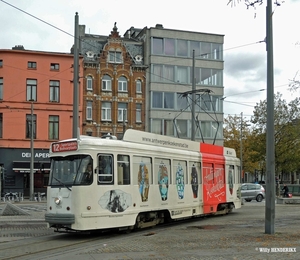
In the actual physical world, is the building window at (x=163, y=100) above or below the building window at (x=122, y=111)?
above

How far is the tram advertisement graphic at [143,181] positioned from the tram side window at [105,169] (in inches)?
56.3

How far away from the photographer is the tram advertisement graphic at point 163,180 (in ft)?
54.5

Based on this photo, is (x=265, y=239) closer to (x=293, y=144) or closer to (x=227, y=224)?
(x=227, y=224)

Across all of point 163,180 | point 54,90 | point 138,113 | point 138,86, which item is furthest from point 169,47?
point 163,180

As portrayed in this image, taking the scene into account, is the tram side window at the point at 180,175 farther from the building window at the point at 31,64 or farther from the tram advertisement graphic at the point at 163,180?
the building window at the point at 31,64

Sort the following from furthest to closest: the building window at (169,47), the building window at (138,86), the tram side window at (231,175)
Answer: the building window at (169,47)
the building window at (138,86)
the tram side window at (231,175)

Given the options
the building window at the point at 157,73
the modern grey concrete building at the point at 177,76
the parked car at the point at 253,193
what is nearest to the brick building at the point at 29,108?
the modern grey concrete building at the point at 177,76

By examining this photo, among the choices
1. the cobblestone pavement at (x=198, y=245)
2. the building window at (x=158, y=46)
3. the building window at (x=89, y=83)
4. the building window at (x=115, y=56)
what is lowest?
the cobblestone pavement at (x=198, y=245)

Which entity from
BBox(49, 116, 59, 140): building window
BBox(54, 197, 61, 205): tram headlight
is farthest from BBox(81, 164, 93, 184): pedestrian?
BBox(49, 116, 59, 140): building window

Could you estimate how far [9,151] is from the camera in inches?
1695

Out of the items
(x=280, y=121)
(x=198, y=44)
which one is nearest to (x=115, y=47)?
(x=198, y=44)

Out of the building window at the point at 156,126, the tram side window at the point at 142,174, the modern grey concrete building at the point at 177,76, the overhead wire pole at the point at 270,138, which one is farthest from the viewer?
the modern grey concrete building at the point at 177,76

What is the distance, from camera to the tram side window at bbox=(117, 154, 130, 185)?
1455 centimetres

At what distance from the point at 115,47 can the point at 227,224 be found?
1350 inches
